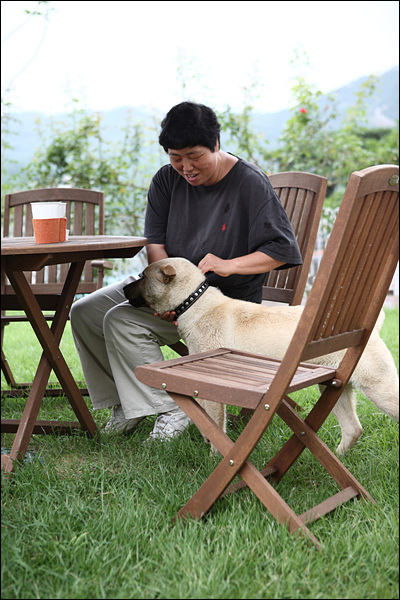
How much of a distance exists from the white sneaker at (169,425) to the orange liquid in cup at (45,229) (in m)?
1.15

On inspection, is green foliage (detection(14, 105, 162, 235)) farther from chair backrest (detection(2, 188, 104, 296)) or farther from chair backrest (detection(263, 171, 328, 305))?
chair backrest (detection(263, 171, 328, 305))

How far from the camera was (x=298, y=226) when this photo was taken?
3457 millimetres

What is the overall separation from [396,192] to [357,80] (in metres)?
7.20

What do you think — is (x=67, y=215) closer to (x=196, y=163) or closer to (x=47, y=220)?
(x=196, y=163)

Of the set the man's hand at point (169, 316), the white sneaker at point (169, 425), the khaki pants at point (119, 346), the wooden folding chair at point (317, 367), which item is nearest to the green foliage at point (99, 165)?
the khaki pants at point (119, 346)

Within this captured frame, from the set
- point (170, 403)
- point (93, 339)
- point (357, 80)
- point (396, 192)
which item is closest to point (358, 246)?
point (396, 192)

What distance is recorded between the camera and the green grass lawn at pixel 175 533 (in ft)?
5.52

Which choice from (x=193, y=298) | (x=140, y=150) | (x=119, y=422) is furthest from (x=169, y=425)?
(x=140, y=150)

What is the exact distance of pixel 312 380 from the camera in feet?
6.75

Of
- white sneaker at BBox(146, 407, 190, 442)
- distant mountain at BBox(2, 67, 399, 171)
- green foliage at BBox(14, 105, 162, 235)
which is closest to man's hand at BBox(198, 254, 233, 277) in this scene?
white sneaker at BBox(146, 407, 190, 442)

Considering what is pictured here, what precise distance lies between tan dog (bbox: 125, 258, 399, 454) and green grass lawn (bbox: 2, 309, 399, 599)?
0.25 m

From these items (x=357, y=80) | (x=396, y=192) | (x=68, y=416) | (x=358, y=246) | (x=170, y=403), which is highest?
(x=357, y=80)

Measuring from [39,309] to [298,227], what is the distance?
1.62m

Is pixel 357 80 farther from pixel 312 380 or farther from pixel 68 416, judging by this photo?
pixel 312 380
